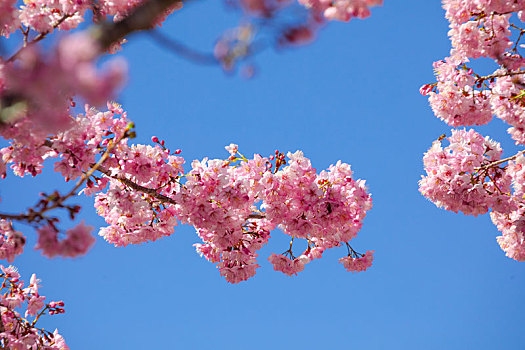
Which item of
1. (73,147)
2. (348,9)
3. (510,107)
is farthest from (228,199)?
(510,107)

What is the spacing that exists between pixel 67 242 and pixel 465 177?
437cm

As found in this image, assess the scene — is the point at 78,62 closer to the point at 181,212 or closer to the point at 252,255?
the point at 181,212

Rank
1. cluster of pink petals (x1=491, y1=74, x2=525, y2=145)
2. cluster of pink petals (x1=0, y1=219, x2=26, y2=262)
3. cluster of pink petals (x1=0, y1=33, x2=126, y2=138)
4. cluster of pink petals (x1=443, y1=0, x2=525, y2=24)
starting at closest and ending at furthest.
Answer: cluster of pink petals (x1=0, y1=33, x2=126, y2=138) → cluster of pink petals (x1=0, y1=219, x2=26, y2=262) → cluster of pink petals (x1=443, y1=0, x2=525, y2=24) → cluster of pink petals (x1=491, y1=74, x2=525, y2=145)

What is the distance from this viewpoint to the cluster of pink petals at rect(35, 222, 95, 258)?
292 centimetres

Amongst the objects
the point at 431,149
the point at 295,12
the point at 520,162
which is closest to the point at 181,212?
the point at 431,149

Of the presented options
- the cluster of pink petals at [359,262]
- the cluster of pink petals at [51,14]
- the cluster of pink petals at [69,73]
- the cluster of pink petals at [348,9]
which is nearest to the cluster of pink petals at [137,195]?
the cluster of pink petals at [51,14]

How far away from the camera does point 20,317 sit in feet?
16.4

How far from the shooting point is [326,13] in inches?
97.8

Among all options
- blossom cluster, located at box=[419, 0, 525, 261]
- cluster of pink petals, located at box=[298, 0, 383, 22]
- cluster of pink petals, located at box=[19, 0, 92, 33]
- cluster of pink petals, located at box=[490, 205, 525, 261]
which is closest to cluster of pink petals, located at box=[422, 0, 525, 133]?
blossom cluster, located at box=[419, 0, 525, 261]

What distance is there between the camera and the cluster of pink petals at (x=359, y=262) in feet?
20.2

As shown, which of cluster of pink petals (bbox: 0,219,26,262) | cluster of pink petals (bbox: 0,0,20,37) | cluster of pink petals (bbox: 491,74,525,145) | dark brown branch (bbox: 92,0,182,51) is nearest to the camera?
dark brown branch (bbox: 92,0,182,51)

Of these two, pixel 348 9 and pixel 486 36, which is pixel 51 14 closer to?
pixel 348 9

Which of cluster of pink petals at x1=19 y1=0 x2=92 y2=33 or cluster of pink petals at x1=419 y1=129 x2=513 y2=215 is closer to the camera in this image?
cluster of pink petals at x1=19 y1=0 x2=92 y2=33

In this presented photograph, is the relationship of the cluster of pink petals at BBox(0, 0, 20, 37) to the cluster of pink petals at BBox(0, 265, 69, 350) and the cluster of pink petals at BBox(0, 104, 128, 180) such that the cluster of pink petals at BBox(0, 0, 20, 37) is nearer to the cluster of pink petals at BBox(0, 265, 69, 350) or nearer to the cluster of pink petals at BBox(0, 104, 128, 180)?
the cluster of pink petals at BBox(0, 104, 128, 180)
